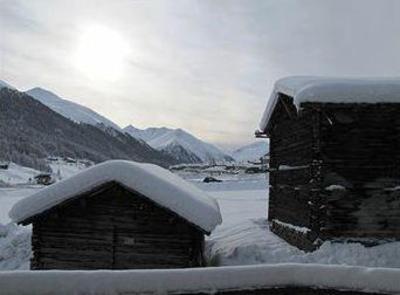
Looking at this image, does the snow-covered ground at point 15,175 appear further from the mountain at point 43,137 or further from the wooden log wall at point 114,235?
the wooden log wall at point 114,235

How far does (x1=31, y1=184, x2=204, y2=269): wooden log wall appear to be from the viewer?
492 inches

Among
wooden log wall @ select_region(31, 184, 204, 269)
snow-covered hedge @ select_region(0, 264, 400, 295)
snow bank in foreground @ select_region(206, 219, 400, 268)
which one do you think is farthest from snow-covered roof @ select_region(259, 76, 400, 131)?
snow-covered hedge @ select_region(0, 264, 400, 295)

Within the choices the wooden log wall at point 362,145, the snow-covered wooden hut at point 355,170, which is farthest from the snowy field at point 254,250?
the wooden log wall at point 362,145

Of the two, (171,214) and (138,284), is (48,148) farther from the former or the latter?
(138,284)

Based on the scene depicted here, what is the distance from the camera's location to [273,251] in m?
15.2

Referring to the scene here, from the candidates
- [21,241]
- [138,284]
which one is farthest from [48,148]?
[138,284]

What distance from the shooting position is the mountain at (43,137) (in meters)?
128

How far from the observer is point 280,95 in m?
16.8

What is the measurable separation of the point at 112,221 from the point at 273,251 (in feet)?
15.6

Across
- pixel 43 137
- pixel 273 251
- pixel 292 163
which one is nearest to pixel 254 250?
pixel 273 251

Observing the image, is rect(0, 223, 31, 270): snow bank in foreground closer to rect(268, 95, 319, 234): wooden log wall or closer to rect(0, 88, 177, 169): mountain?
rect(268, 95, 319, 234): wooden log wall

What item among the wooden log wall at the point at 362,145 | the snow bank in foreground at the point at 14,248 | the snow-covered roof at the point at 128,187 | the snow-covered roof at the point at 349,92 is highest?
the snow-covered roof at the point at 349,92

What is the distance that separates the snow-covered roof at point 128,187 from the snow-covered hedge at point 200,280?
892 cm

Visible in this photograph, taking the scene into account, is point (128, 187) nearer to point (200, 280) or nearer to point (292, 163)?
point (292, 163)
